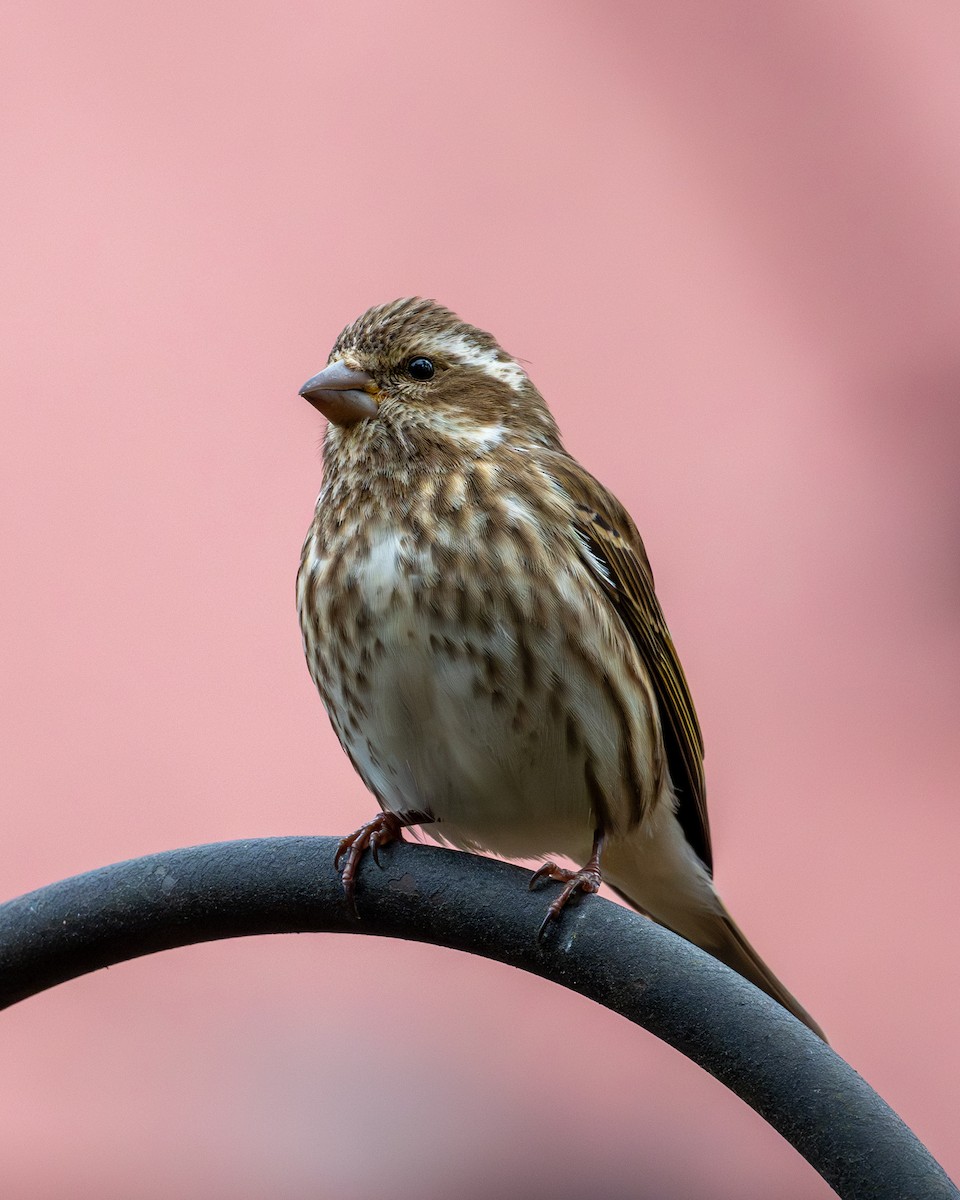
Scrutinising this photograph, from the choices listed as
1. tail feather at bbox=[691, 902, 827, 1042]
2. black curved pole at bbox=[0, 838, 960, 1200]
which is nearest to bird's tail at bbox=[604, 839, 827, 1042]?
tail feather at bbox=[691, 902, 827, 1042]

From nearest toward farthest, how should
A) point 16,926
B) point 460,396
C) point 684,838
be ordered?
1. point 16,926
2. point 460,396
3. point 684,838

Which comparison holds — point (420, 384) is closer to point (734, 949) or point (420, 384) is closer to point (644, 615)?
point (644, 615)

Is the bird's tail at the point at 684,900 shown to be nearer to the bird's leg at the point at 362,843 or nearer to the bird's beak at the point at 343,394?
the bird's leg at the point at 362,843

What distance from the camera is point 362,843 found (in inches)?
97.0

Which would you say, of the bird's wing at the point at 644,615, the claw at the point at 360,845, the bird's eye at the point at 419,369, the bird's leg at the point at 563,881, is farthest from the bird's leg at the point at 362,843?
the bird's eye at the point at 419,369

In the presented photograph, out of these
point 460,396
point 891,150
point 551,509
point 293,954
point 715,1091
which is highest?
point 891,150

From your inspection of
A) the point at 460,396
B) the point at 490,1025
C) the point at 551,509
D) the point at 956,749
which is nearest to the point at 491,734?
the point at 551,509

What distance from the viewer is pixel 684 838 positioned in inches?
135

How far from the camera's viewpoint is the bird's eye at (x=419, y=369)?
315 cm

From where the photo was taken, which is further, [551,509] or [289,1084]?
[289,1084]

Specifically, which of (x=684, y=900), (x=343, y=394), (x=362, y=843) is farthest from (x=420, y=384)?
(x=684, y=900)

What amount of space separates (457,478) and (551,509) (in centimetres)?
19

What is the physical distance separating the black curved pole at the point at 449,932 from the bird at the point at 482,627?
0.16m

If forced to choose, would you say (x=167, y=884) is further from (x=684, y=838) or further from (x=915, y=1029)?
(x=915, y=1029)
